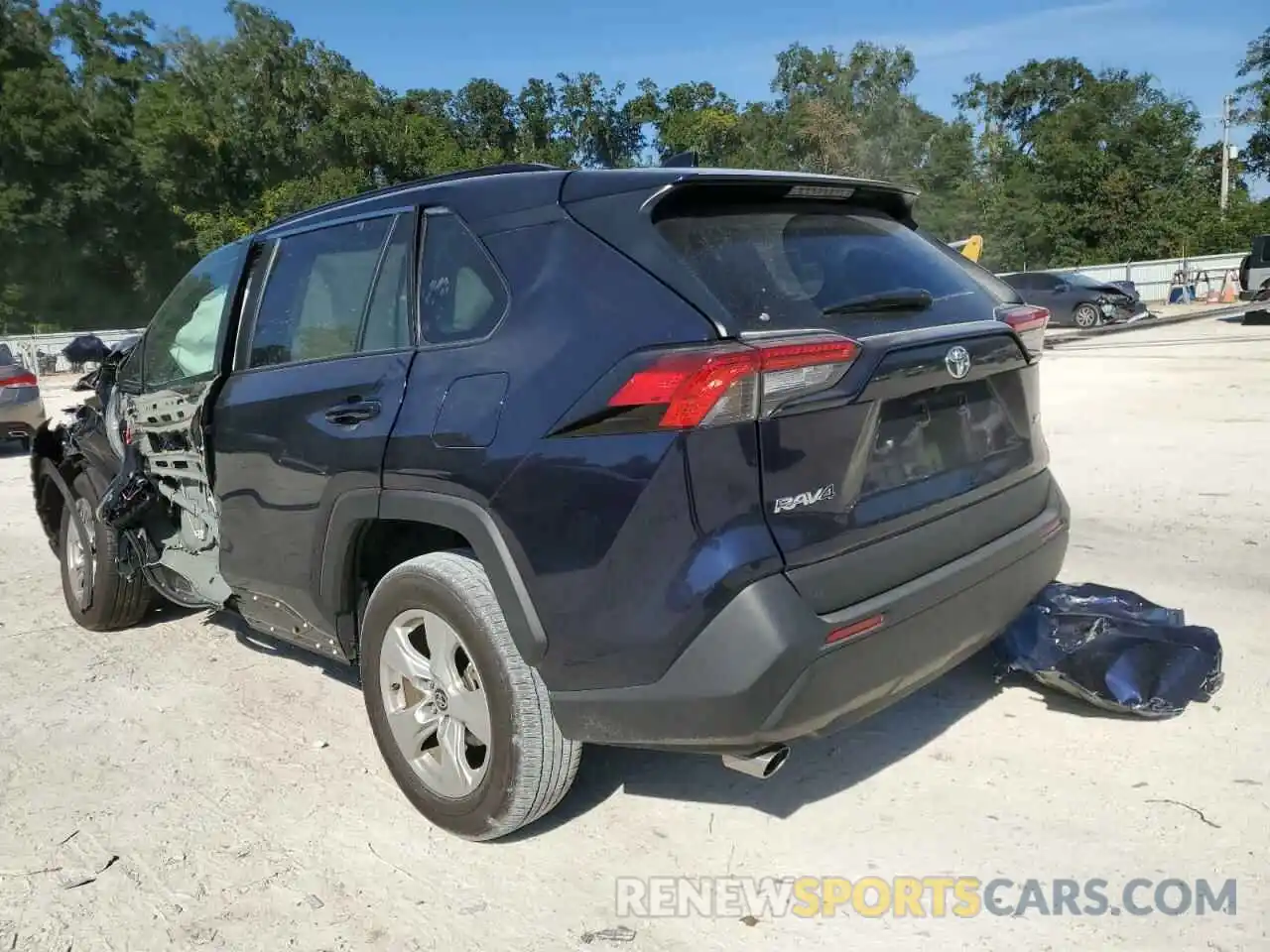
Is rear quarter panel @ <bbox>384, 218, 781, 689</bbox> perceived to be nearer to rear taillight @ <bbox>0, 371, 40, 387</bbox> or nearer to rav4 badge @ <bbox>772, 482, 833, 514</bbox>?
rav4 badge @ <bbox>772, 482, 833, 514</bbox>

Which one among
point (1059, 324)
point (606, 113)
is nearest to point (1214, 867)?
point (1059, 324)

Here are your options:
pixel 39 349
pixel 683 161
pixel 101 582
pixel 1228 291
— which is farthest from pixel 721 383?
pixel 1228 291

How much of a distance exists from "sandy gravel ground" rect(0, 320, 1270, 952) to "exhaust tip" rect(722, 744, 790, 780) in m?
0.37

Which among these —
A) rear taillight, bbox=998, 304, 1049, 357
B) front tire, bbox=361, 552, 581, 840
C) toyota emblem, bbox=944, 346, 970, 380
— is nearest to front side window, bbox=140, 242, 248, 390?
front tire, bbox=361, 552, 581, 840

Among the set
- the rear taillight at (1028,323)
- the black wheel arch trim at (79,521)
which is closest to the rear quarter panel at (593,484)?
the rear taillight at (1028,323)

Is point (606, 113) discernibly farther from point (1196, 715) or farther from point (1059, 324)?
point (1196, 715)

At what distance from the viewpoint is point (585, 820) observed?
318 centimetres

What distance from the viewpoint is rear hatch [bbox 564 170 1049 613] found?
2.51m

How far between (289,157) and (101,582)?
51711 millimetres

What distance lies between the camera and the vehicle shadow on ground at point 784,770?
10.6 ft

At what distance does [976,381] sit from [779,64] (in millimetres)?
75154

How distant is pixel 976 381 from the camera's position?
119 inches

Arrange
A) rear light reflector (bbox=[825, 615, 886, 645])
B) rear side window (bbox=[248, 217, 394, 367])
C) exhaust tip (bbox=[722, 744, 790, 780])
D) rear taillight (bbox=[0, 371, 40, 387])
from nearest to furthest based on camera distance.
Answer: rear light reflector (bbox=[825, 615, 886, 645])
exhaust tip (bbox=[722, 744, 790, 780])
rear side window (bbox=[248, 217, 394, 367])
rear taillight (bbox=[0, 371, 40, 387])

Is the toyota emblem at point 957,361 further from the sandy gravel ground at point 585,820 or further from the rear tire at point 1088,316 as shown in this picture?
the rear tire at point 1088,316
